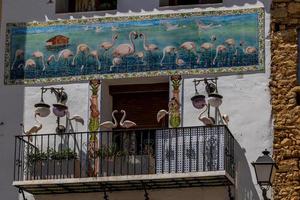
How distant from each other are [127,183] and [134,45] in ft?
9.60

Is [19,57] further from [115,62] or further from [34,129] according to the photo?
[115,62]

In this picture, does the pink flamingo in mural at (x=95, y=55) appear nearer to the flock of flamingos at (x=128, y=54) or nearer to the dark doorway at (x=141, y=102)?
the flock of flamingos at (x=128, y=54)

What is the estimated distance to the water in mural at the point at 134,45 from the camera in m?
24.4

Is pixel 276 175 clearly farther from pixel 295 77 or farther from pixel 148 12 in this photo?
pixel 148 12

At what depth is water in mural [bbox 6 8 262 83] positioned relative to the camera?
80.2ft

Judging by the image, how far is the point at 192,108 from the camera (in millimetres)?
24297

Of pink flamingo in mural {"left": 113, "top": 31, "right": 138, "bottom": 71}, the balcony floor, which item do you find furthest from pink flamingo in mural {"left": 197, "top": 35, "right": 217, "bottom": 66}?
the balcony floor

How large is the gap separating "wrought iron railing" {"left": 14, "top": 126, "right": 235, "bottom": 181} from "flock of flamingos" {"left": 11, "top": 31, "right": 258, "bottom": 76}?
4.81ft

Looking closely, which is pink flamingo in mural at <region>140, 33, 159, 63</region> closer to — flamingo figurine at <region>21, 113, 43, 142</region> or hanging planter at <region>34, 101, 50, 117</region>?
hanging planter at <region>34, 101, 50, 117</region>

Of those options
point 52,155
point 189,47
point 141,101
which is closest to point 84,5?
point 141,101

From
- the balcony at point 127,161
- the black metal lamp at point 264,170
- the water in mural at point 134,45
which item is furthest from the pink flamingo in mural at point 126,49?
the black metal lamp at point 264,170

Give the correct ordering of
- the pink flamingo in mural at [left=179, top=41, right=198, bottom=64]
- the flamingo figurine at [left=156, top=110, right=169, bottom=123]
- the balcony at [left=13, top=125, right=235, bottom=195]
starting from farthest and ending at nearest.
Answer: the pink flamingo in mural at [left=179, top=41, right=198, bottom=64] → the flamingo figurine at [left=156, top=110, right=169, bottom=123] → the balcony at [left=13, top=125, right=235, bottom=195]

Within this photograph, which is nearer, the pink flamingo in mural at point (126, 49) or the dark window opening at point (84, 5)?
the pink flamingo in mural at point (126, 49)

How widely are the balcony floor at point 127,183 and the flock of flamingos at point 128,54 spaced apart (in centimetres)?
243
